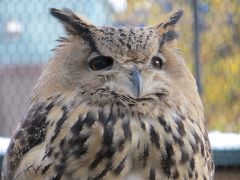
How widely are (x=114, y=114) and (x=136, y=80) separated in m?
0.17

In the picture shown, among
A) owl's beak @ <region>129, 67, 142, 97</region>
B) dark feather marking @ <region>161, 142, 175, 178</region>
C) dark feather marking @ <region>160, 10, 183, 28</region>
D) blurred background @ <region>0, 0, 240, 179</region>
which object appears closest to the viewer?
owl's beak @ <region>129, 67, 142, 97</region>

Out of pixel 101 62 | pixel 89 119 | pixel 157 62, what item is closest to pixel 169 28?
pixel 157 62

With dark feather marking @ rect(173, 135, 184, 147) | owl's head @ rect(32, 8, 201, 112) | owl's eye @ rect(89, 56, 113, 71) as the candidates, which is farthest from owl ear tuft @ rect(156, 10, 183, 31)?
dark feather marking @ rect(173, 135, 184, 147)

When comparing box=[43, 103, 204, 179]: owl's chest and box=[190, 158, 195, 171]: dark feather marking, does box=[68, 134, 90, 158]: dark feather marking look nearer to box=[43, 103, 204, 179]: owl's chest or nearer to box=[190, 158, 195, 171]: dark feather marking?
box=[43, 103, 204, 179]: owl's chest

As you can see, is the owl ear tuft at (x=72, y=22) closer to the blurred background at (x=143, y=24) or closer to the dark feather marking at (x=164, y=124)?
the dark feather marking at (x=164, y=124)

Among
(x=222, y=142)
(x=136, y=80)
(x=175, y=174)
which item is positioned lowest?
(x=222, y=142)

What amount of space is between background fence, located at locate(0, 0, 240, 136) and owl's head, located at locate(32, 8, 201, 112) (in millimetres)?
1436

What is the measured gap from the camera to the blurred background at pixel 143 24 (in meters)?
3.33

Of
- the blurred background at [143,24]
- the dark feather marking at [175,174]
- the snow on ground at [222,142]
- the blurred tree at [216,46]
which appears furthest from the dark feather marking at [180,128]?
the blurred tree at [216,46]

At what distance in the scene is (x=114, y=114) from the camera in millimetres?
1750

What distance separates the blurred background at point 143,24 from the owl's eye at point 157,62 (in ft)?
4.92

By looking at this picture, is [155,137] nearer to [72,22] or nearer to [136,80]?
[136,80]

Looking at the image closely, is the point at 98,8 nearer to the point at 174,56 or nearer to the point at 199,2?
the point at 199,2

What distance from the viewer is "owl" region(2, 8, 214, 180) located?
1.69m
